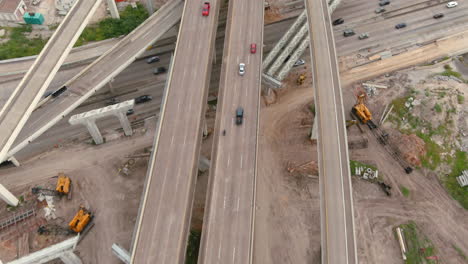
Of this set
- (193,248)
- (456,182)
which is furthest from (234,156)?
(456,182)

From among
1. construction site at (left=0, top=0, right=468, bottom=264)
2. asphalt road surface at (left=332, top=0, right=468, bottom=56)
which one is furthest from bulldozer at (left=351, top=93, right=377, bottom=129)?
asphalt road surface at (left=332, top=0, right=468, bottom=56)

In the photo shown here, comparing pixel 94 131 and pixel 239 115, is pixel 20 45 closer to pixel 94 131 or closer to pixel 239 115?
pixel 94 131

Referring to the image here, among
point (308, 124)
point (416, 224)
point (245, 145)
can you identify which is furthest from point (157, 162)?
point (416, 224)

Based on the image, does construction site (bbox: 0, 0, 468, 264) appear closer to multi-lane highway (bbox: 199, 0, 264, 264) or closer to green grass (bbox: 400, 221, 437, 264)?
green grass (bbox: 400, 221, 437, 264)

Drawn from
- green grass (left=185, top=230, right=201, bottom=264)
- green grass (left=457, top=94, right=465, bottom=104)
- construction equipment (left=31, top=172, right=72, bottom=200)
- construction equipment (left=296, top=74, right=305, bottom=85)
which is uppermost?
construction equipment (left=296, top=74, right=305, bottom=85)

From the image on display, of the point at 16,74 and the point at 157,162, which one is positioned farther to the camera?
the point at 16,74

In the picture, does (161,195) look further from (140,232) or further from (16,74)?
(16,74)

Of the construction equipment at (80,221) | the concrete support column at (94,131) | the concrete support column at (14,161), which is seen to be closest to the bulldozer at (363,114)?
the concrete support column at (94,131)

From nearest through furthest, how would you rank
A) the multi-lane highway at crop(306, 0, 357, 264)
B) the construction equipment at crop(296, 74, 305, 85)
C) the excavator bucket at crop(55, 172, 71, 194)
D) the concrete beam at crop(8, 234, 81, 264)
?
the multi-lane highway at crop(306, 0, 357, 264) < the concrete beam at crop(8, 234, 81, 264) < the excavator bucket at crop(55, 172, 71, 194) < the construction equipment at crop(296, 74, 305, 85)
